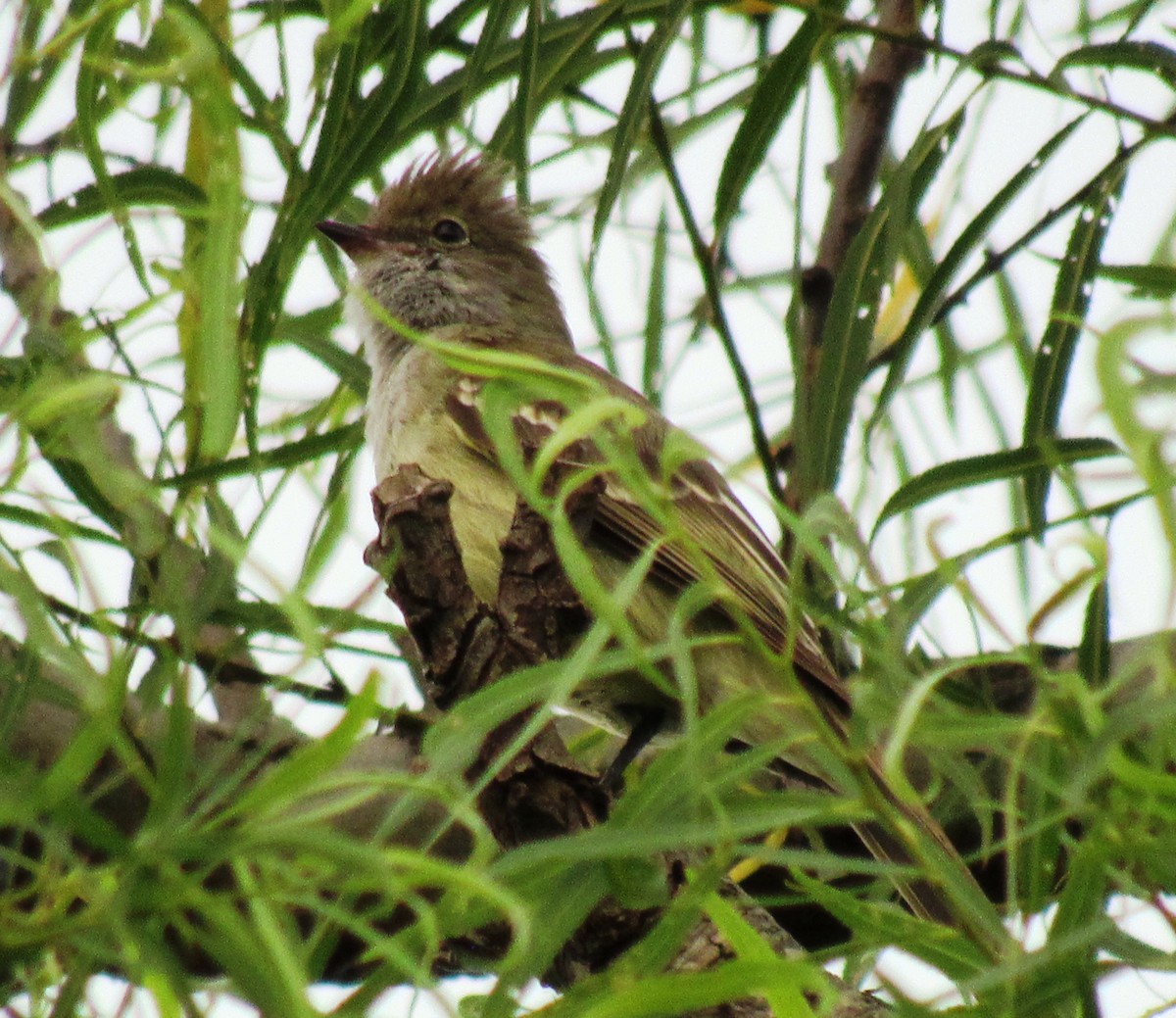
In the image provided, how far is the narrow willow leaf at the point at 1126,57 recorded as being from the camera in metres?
3.12

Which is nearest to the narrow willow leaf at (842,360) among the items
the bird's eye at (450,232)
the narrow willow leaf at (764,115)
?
the narrow willow leaf at (764,115)

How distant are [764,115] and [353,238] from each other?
2.58m

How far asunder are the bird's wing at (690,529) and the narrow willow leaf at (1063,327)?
0.79 meters

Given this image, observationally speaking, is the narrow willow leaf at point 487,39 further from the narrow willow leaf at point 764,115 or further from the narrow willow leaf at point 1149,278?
the narrow willow leaf at point 1149,278

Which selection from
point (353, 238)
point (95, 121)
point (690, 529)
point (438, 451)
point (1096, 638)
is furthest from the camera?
point (353, 238)

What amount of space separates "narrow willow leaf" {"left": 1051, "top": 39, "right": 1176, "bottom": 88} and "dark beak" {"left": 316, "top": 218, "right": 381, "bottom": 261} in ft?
9.22

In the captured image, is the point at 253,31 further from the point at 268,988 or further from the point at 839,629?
the point at 268,988

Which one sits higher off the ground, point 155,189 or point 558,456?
point 155,189

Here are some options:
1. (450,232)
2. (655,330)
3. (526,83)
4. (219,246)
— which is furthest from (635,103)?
(450,232)

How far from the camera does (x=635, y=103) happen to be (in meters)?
3.16

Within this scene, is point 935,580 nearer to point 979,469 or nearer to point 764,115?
point 979,469

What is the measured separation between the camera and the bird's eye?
5.93 metres

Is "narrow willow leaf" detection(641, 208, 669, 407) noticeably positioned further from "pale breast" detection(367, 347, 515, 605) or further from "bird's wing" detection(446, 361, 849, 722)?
"pale breast" detection(367, 347, 515, 605)

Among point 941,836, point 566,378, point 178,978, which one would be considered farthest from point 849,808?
point 941,836
